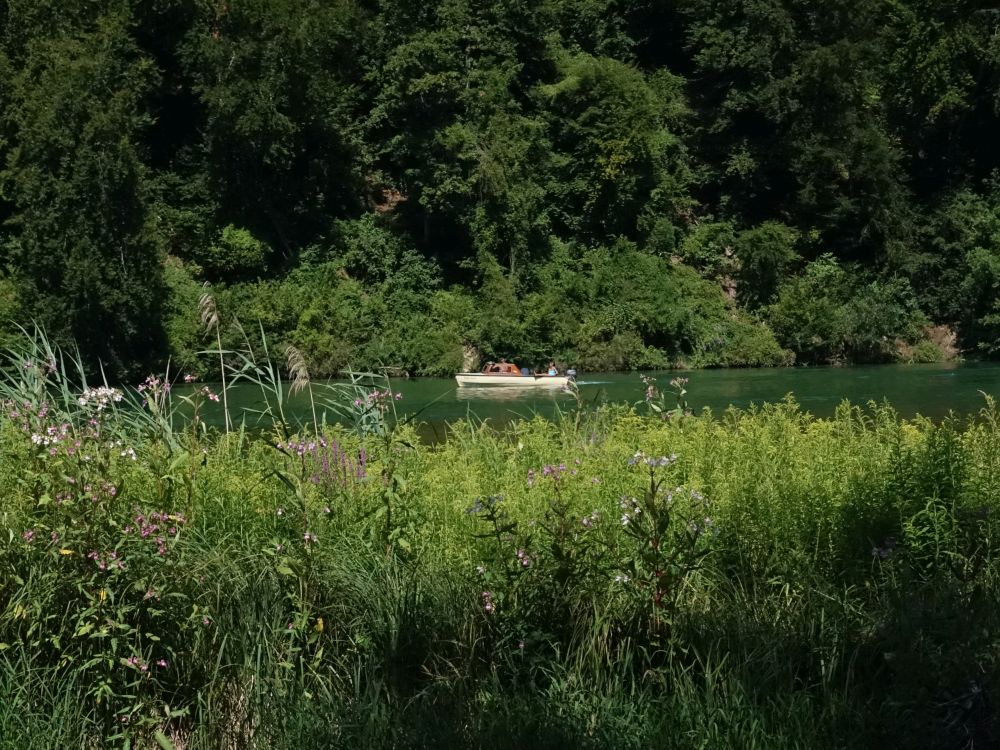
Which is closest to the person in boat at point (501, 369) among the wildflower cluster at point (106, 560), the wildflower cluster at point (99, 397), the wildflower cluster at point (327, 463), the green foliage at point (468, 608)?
the wildflower cluster at point (327, 463)

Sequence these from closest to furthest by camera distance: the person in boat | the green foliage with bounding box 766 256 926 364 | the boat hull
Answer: the boat hull < the person in boat < the green foliage with bounding box 766 256 926 364

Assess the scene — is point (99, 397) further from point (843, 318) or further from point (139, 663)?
point (843, 318)

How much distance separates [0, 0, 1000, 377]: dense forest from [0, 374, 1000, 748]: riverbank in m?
28.6

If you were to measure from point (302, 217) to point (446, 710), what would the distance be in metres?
36.7

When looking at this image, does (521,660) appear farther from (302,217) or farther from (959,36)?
(959,36)

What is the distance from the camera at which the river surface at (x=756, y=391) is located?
75.3ft

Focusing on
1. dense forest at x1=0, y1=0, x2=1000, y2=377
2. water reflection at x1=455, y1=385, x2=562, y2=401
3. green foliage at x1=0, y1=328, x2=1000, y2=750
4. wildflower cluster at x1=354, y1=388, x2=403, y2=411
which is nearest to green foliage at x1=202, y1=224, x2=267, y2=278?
dense forest at x1=0, y1=0, x2=1000, y2=377

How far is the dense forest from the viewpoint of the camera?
3538cm

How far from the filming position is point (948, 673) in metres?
3.75

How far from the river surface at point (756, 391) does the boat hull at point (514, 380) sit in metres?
0.52

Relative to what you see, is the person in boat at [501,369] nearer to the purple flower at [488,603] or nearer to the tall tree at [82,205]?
the tall tree at [82,205]

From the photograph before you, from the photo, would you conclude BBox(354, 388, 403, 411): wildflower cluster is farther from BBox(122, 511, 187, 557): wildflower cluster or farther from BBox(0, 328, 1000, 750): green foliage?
BBox(122, 511, 187, 557): wildflower cluster

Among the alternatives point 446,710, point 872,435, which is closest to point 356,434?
point 446,710

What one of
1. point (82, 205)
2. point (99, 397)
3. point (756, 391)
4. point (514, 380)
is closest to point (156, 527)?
point (99, 397)
